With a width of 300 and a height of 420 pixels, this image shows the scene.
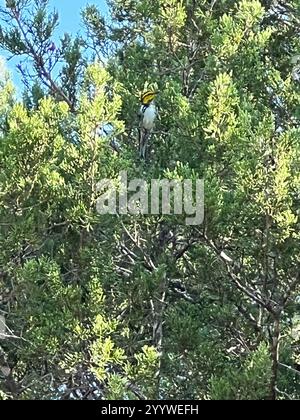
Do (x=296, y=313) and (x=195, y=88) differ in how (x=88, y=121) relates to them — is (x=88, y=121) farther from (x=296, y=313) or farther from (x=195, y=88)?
(x=296, y=313)

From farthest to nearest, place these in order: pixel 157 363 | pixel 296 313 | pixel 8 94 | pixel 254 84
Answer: pixel 8 94 < pixel 254 84 < pixel 296 313 < pixel 157 363

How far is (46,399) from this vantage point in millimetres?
3584

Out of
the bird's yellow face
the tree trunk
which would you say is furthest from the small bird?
the tree trunk

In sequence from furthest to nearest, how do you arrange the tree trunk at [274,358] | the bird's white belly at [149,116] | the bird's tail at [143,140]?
the bird's tail at [143,140] → the bird's white belly at [149,116] → the tree trunk at [274,358]

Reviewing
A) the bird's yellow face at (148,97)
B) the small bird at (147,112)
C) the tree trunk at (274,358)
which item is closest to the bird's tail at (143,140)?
the small bird at (147,112)

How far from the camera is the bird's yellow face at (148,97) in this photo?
14.0ft

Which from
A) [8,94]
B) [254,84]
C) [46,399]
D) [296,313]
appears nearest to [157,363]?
[46,399]

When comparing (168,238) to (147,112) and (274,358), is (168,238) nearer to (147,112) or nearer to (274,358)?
(147,112)

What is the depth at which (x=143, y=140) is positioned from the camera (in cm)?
444

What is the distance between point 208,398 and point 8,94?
2.52 meters

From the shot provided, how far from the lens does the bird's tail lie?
4.41 meters

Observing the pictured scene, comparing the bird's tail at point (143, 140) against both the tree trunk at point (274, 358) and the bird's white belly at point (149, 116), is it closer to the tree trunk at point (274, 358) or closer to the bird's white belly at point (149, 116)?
the bird's white belly at point (149, 116)

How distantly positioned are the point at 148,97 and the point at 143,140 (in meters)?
0.30

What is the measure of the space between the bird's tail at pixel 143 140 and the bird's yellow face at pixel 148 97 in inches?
7.5
